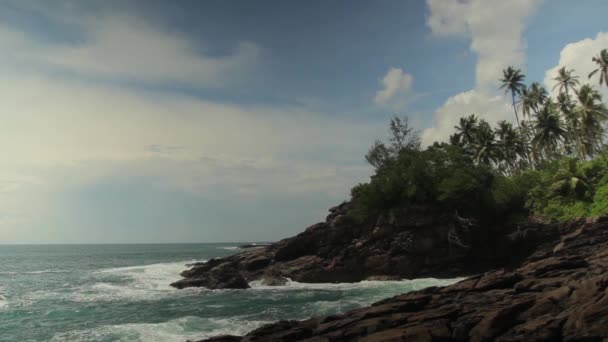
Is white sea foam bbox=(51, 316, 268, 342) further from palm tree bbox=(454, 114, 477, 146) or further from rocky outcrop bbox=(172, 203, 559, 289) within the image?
palm tree bbox=(454, 114, 477, 146)

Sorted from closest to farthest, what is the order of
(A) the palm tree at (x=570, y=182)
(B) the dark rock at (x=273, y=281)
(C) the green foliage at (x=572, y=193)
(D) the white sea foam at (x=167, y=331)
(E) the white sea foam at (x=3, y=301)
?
(D) the white sea foam at (x=167, y=331) < (E) the white sea foam at (x=3, y=301) < (C) the green foliage at (x=572, y=193) < (A) the palm tree at (x=570, y=182) < (B) the dark rock at (x=273, y=281)

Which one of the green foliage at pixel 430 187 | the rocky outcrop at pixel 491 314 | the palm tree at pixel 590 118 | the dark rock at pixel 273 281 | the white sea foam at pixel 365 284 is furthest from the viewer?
the palm tree at pixel 590 118

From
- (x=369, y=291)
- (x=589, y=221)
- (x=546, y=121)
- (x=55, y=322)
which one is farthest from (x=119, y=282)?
(x=546, y=121)

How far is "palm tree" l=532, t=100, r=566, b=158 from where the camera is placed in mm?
59750

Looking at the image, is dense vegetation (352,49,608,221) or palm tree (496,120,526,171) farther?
palm tree (496,120,526,171)

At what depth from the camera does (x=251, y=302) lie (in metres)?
32.0

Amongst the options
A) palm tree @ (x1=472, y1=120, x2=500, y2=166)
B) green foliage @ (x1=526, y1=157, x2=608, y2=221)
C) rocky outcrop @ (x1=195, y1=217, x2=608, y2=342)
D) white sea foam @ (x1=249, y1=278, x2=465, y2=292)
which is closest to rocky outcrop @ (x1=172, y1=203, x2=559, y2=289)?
white sea foam @ (x1=249, y1=278, x2=465, y2=292)

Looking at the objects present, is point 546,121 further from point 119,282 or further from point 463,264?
point 119,282

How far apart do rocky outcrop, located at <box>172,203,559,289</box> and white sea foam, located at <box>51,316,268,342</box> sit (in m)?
16.2

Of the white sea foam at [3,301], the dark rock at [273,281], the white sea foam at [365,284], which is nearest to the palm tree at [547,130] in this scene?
the white sea foam at [365,284]

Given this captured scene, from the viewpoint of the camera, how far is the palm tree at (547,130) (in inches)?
2352

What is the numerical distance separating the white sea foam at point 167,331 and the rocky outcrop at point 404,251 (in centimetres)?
1622

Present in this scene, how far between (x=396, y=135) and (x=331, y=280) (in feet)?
112

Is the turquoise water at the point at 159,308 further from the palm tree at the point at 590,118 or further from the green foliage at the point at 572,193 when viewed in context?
the palm tree at the point at 590,118
